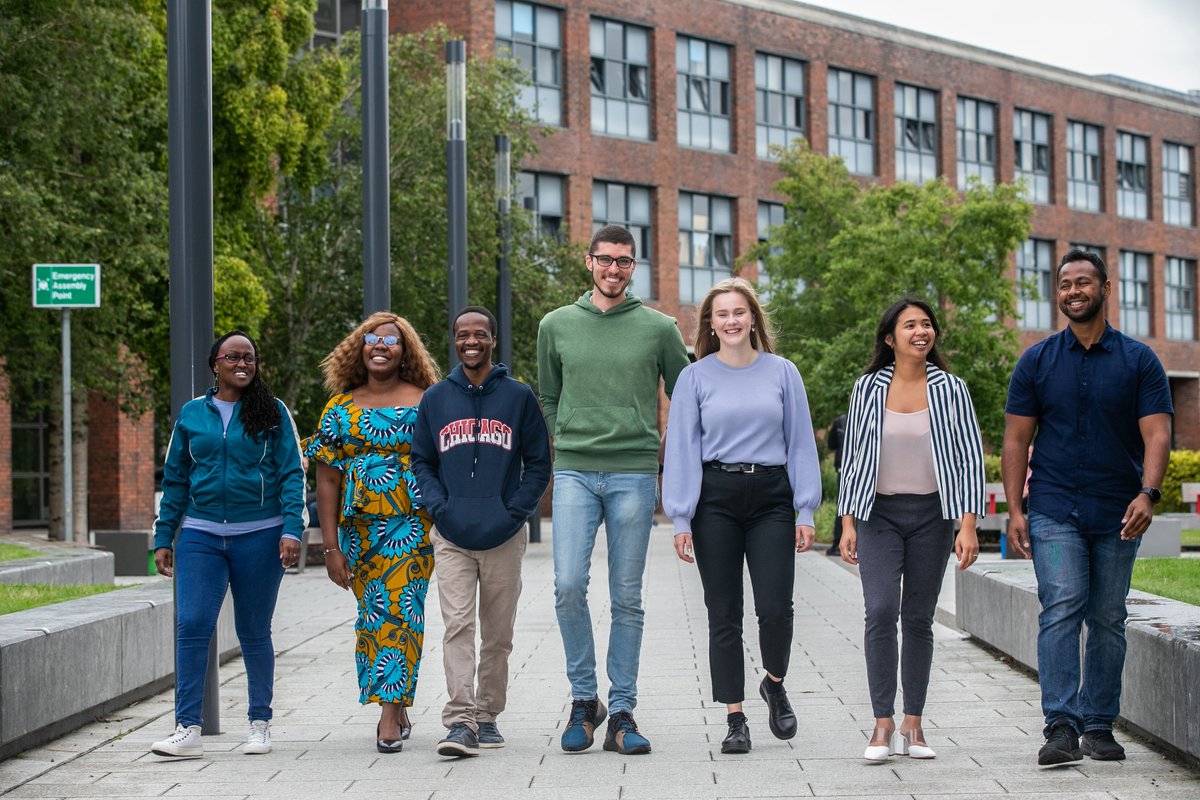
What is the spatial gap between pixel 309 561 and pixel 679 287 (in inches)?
994

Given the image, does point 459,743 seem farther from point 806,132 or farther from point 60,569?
point 806,132

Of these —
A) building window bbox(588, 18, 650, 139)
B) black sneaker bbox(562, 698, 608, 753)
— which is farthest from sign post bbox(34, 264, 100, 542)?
building window bbox(588, 18, 650, 139)

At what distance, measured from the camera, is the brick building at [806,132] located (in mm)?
44562

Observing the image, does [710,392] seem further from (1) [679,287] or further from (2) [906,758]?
(1) [679,287]

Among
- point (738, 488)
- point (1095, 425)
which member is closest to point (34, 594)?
point (738, 488)

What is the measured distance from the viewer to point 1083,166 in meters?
58.6

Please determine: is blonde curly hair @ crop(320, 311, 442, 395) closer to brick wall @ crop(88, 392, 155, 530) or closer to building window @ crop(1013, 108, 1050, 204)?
brick wall @ crop(88, 392, 155, 530)

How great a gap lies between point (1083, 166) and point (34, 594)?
52591 mm

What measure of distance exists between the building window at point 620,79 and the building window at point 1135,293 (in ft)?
67.8

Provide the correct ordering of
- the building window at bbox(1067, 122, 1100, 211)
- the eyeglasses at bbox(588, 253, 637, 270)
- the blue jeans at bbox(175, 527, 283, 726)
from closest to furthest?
1. the eyeglasses at bbox(588, 253, 637, 270)
2. the blue jeans at bbox(175, 527, 283, 726)
3. the building window at bbox(1067, 122, 1100, 211)

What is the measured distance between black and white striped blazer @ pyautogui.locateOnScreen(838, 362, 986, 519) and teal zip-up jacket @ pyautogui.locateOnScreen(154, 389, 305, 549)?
7.53ft

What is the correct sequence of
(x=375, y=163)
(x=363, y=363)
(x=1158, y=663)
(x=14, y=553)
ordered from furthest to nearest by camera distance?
(x=14, y=553) → (x=375, y=163) → (x=363, y=363) → (x=1158, y=663)

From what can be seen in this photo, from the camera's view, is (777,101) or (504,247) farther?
(777,101)

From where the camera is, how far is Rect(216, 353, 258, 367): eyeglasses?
7668 millimetres
